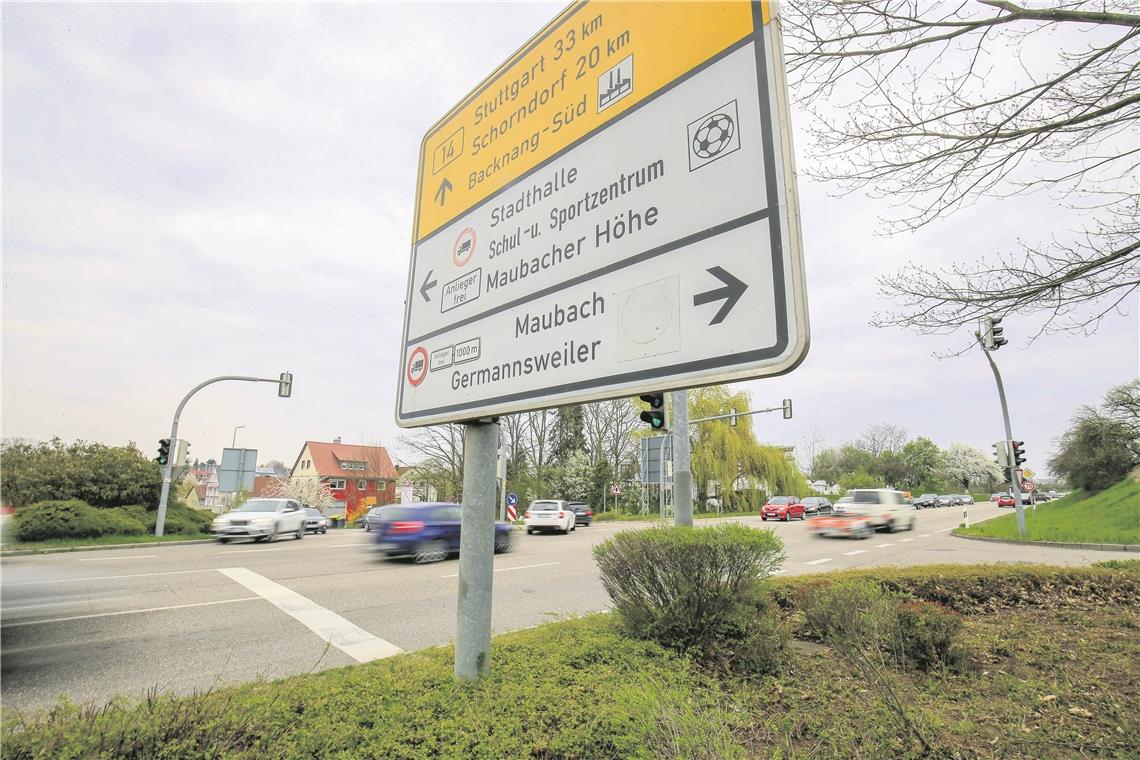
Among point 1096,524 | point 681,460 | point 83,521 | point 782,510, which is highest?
point 681,460

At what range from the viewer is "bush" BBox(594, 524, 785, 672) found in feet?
12.7

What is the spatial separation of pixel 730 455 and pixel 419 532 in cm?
2765

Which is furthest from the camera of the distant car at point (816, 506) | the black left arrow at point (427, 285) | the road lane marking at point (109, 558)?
the distant car at point (816, 506)

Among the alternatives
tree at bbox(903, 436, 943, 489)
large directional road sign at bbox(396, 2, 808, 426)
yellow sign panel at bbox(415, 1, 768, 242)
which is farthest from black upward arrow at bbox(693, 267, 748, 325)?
tree at bbox(903, 436, 943, 489)

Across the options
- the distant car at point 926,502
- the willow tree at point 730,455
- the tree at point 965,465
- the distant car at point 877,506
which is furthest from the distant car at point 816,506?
the tree at point 965,465

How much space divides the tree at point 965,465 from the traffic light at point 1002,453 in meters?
79.7

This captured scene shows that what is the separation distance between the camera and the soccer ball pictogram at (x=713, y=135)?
4.75ft

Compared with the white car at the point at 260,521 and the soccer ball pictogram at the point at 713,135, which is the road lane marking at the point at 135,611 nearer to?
the soccer ball pictogram at the point at 713,135

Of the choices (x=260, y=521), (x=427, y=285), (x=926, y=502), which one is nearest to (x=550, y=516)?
(x=260, y=521)

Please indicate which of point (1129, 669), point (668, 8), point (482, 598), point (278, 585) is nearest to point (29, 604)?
point (278, 585)

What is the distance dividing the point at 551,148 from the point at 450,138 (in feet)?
3.03

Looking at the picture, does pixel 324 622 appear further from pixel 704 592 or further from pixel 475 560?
pixel 475 560

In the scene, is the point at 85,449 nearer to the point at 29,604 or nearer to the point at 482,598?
the point at 29,604

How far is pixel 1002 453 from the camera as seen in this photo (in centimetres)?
1950
